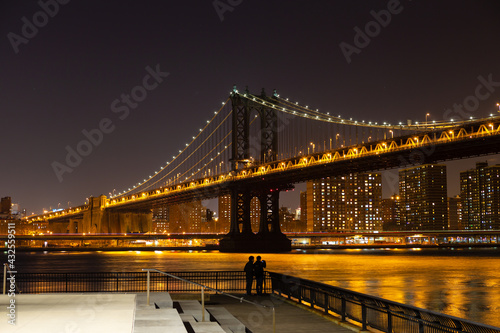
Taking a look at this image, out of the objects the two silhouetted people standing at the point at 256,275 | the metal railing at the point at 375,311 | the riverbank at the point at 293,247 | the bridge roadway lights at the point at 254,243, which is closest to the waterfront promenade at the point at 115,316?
the metal railing at the point at 375,311

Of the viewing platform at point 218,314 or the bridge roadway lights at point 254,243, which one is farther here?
the bridge roadway lights at point 254,243

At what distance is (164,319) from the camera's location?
1269cm

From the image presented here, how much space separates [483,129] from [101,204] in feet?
308

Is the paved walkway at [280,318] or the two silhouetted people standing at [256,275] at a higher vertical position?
the two silhouetted people standing at [256,275]

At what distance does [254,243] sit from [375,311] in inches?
3095

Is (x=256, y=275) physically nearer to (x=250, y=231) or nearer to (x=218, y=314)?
(x=218, y=314)

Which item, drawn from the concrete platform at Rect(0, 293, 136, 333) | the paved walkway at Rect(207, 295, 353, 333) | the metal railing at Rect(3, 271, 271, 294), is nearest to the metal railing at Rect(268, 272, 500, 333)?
the paved walkway at Rect(207, 295, 353, 333)

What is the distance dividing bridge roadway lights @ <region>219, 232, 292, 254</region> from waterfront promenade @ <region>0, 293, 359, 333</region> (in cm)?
7208

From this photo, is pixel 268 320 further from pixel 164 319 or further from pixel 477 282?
pixel 477 282

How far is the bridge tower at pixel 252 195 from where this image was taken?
305ft

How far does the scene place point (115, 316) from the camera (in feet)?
43.3

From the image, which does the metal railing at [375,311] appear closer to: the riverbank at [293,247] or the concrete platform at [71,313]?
the concrete platform at [71,313]

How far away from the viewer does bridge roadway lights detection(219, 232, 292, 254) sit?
301ft

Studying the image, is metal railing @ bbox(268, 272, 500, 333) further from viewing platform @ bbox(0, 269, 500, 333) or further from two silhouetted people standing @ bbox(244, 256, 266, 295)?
two silhouetted people standing @ bbox(244, 256, 266, 295)
